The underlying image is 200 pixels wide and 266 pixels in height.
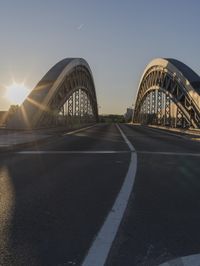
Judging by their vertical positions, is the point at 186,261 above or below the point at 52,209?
above

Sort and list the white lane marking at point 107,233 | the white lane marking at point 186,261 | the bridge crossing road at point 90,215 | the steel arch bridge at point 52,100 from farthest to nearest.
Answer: the steel arch bridge at point 52,100 < the bridge crossing road at point 90,215 < the white lane marking at point 107,233 < the white lane marking at point 186,261

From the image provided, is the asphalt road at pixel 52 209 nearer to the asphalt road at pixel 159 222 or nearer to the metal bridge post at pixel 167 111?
the asphalt road at pixel 159 222

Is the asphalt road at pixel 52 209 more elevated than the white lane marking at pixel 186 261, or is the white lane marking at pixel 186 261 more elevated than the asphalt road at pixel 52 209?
the white lane marking at pixel 186 261

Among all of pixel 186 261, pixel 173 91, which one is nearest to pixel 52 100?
pixel 173 91

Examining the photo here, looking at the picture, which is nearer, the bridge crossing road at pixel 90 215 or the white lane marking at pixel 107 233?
the white lane marking at pixel 107 233

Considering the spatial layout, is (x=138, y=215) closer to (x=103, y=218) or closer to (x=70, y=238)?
(x=103, y=218)

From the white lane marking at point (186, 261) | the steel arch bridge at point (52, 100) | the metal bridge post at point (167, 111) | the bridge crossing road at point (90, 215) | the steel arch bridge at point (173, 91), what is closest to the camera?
the white lane marking at point (186, 261)

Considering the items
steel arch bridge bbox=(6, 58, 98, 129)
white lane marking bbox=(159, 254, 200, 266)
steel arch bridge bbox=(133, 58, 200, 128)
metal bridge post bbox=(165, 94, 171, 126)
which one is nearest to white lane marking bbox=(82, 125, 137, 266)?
white lane marking bbox=(159, 254, 200, 266)

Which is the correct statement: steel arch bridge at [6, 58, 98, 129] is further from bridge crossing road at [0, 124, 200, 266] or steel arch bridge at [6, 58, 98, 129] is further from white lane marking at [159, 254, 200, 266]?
white lane marking at [159, 254, 200, 266]

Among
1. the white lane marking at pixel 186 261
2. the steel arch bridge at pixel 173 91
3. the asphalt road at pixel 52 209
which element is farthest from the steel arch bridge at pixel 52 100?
the white lane marking at pixel 186 261

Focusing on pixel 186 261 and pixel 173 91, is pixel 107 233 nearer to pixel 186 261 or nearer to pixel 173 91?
pixel 186 261

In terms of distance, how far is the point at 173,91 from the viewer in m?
77.8

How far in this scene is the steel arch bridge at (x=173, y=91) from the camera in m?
64.6

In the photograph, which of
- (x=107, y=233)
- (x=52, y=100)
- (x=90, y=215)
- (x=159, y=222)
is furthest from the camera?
(x=52, y=100)
